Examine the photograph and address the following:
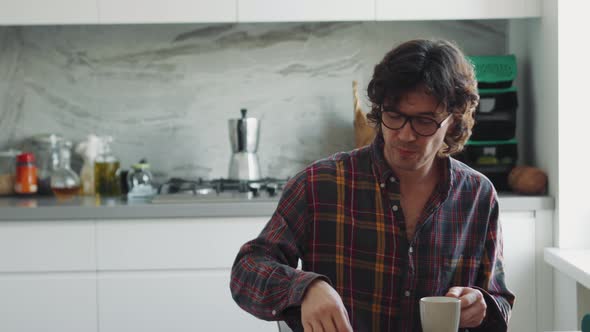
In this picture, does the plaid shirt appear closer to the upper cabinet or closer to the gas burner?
the gas burner

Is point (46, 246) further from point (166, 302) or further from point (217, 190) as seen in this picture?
point (217, 190)

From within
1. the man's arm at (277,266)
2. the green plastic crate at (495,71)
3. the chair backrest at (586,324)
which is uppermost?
the green plastic crate at (495,71)

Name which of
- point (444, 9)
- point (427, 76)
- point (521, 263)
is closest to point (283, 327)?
point (427, 76)

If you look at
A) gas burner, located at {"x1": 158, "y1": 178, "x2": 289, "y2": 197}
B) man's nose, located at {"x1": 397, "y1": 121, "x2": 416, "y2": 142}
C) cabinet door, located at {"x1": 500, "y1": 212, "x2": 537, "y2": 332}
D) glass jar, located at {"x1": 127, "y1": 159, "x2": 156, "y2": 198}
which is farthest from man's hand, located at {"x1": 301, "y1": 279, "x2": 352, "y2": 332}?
glass jar, located at {"x1": 127, "y1": 159, "x2": 156, "y2": 198}

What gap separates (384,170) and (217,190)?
1434mm

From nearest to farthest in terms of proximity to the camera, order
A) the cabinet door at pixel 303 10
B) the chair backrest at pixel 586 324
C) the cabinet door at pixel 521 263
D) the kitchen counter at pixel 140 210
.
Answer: the chair backrest at pixel 586 324 < the kitchen counter at pixel 140 210 < the cabinet door at pixel 521 263 < the cabinet door at pixel 303 10

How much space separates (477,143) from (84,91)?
1.60 meters

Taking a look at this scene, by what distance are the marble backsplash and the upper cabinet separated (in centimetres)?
36

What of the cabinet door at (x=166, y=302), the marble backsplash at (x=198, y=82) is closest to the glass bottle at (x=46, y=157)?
the marble backsplash at (x=198, y=82)

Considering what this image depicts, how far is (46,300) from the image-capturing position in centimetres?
276

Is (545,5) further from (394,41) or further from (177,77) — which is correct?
(177,77)

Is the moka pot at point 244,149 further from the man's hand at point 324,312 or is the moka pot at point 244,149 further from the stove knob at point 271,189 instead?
the man's hand at point 324,312

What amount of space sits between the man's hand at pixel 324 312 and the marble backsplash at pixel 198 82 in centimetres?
212

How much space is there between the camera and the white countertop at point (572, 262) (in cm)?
238
